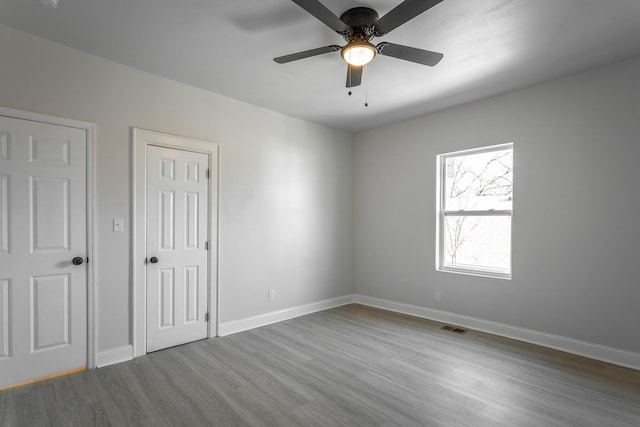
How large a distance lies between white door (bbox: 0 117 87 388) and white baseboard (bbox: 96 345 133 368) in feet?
0.39

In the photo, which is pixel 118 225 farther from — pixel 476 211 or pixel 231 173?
pixel 476 211

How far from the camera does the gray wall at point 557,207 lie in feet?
9.84

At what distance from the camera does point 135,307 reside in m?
3.14

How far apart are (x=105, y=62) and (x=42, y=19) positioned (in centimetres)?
59

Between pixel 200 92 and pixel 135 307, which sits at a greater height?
pixel 200 92

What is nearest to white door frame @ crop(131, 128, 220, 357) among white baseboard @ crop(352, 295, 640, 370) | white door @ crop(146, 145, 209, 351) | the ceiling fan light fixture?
white door @ crop(146, 145, 209, 351)

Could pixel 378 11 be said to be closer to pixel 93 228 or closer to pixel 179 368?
pixel 93 228

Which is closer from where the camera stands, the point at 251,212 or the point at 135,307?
the point at 135,307

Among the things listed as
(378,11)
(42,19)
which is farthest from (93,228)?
(378,11)

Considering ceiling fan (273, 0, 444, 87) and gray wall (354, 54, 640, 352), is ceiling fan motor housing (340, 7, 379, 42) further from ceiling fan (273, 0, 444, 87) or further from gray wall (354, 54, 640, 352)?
gray wall (354, 54, 640, 352)

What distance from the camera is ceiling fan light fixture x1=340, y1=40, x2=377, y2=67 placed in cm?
228

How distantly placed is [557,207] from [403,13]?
2738mm

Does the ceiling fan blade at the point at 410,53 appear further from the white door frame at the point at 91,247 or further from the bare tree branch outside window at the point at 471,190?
the white door frame at the point at 91,247

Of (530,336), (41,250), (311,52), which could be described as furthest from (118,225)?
(530,336)
